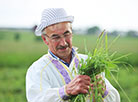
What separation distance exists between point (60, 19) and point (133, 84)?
7.79 metres

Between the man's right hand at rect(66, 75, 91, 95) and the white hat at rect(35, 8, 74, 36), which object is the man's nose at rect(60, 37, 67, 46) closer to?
the white hat at rect(35, 8, 74, 36)

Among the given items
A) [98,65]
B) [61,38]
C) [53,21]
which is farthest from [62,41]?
[98,65]

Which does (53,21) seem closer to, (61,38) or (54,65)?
(61,38)

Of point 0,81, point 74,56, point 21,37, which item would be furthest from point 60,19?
point 21,37

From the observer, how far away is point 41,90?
278 centimetres

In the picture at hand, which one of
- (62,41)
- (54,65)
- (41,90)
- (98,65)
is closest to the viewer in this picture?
(98,65)

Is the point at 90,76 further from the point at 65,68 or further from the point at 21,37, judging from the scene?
the point at 21,37

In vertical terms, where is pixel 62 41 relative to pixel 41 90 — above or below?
above

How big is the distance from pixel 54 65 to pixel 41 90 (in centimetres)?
37

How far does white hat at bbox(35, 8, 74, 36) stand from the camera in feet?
9.87

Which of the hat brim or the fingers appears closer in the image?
the fingers

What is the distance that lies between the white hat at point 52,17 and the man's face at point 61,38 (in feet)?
0.16

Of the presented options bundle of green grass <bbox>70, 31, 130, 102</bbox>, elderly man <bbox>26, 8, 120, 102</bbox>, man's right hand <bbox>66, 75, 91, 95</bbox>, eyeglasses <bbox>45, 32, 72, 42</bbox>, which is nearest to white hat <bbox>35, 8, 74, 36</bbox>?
elderly man <bbox>26, 8, 120, 102</bbox>

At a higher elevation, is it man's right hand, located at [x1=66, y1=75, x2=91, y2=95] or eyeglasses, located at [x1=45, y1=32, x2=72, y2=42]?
eyeglasses, located at [x1=45, y1=32, x2=72, y2=42]
